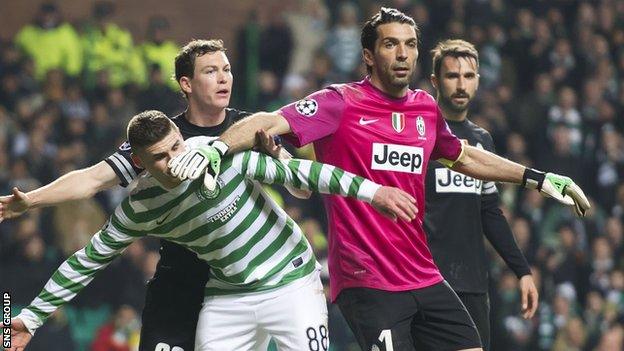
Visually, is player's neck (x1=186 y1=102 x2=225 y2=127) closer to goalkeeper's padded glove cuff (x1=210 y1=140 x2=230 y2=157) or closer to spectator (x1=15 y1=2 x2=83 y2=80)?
goalkeeper's padded glove cuff (x1=210 y1=140 x2=230 y2=157)

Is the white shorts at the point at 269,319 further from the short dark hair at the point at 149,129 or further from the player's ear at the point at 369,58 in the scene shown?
the player's ear at the point at 369,58

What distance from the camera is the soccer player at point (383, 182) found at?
262 inches

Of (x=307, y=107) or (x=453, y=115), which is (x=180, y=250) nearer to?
(x=307, y=107)

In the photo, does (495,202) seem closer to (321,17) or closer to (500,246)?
(500,246)

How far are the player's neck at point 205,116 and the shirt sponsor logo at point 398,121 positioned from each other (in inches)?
37.2

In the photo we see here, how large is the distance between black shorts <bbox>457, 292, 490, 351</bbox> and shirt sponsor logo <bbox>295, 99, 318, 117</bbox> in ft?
5.39

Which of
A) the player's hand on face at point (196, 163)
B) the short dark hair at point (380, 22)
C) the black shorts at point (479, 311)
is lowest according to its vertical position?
the black shorts at point (479, 311)

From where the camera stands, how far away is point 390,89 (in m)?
6.86

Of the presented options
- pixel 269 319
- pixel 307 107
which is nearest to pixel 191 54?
pixel 307 107

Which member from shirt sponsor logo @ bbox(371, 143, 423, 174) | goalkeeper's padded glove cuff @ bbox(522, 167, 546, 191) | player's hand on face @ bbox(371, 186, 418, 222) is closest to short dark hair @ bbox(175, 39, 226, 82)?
shirt sponsor logo @ bbox(371, 143, 423, 174)

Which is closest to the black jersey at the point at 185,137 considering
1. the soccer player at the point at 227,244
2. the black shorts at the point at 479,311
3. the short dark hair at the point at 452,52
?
the soccer player at the point at 227,244

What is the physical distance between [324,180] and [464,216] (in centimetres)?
163

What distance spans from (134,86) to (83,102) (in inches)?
23.1

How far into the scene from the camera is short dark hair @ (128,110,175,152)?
6.49m
